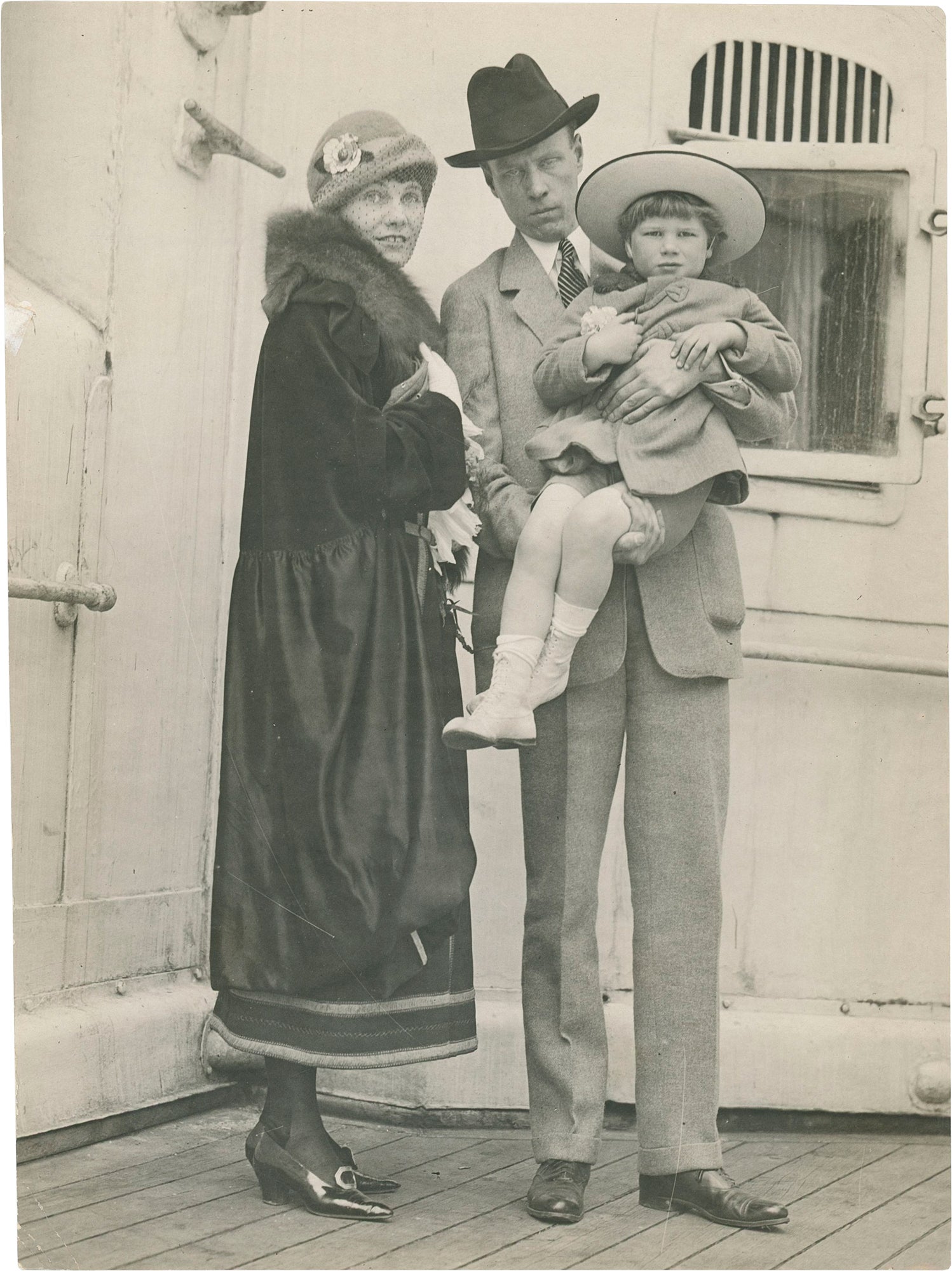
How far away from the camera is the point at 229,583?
3713mm

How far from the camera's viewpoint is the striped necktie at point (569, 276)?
3.54m

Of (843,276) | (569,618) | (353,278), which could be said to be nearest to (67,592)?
(353,278)

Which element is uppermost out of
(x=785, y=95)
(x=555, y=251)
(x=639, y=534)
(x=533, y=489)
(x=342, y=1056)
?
(x=785, y=95)

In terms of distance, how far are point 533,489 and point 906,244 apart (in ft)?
4.13

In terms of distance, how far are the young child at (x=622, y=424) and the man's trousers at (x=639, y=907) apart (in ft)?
0.54

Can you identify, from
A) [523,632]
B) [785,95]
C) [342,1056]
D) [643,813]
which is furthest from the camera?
[785,95]

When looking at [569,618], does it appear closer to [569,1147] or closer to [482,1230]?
[569,1147]

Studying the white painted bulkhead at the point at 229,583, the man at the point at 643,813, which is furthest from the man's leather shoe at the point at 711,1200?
the white painted bulkhead at the point at 229,583

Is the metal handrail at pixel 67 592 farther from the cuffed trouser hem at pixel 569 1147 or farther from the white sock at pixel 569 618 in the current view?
the cuffed trouser hem at pixel 569 1147

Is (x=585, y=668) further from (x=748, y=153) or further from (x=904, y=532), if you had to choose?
(x=748, y=153)

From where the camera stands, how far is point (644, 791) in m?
3.38

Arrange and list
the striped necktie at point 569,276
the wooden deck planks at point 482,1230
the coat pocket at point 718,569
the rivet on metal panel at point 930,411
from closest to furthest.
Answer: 1. the wooden deck planks at point 482,1230
2. the coat pocket at point 718,569
3. the striped necktie at point 569,276
4. the rivet on metal panel at point 930,411

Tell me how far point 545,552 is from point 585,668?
0.93 ft

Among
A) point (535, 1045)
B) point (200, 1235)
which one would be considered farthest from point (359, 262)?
point (200, 1235)
